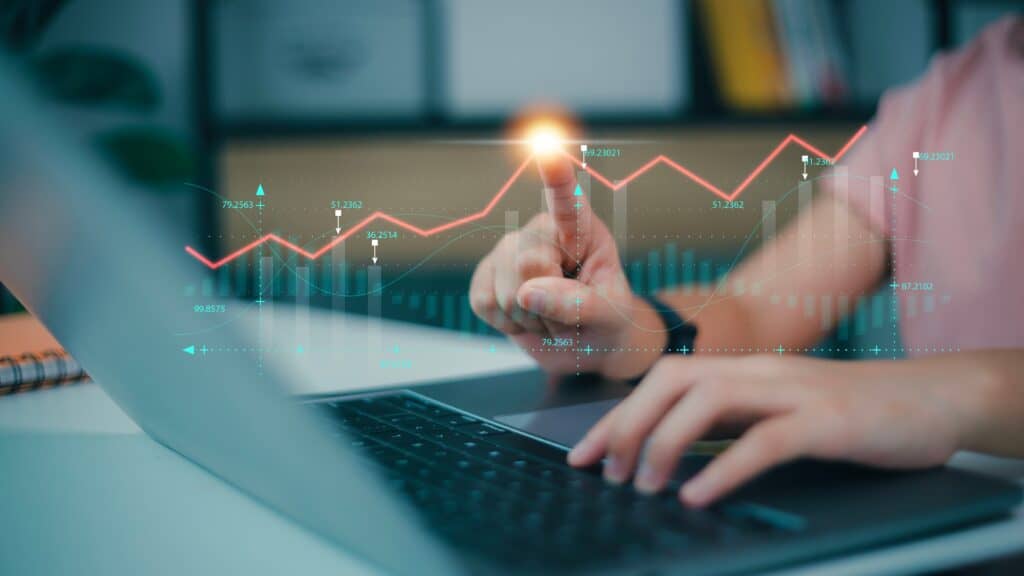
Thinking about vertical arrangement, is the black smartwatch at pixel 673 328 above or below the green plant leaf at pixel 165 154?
below

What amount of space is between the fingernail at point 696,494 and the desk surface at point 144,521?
4 cm

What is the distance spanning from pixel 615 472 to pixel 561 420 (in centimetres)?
11

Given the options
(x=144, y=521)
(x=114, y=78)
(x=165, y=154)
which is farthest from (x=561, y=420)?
(x=114, y=78)

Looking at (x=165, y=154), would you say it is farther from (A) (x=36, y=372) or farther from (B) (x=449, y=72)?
(A) (x=36, y=372)

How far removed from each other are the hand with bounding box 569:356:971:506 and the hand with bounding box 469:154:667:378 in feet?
0.53

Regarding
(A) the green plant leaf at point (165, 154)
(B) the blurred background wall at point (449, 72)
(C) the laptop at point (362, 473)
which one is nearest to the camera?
(C) the laptop at point (362, 473)

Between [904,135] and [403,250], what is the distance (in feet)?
1.71

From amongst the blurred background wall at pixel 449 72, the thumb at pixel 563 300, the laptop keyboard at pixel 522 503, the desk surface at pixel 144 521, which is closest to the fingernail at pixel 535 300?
the thumb at pixel 563 300

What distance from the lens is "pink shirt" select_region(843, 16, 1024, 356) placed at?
0.68m

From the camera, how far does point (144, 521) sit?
318 millimetres

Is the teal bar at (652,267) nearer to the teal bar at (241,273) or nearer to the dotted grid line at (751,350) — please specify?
the dotted grid line at (751,350)

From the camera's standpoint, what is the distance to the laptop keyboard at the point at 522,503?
0.25m

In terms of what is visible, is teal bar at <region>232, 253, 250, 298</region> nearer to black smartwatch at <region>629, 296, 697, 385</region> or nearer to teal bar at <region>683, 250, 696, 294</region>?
black smartwatch at <region>629, 296, 697, 385</region>

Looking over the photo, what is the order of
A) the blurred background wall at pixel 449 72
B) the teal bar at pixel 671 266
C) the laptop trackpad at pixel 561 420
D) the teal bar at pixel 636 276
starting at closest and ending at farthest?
the laptop trackpad at pixel 561 420, the teal bar at pixel 636 276, the teal bar at pixel 671 266, the blurred background wall at pixel 449 72
